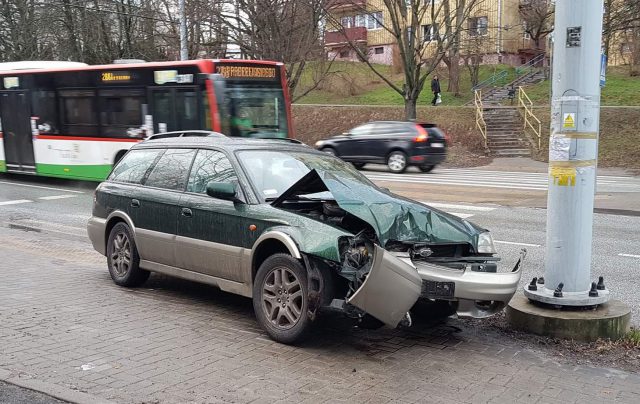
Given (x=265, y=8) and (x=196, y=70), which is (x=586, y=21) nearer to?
(x=196, y=70)

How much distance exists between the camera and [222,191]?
19.1 feet

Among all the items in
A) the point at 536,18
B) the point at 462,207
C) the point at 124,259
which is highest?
the point at 536,18

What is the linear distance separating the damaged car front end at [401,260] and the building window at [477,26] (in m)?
31.2

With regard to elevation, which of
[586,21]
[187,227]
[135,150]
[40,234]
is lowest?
[40,234]

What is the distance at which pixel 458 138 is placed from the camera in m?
31.4

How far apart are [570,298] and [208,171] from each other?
11.4ft

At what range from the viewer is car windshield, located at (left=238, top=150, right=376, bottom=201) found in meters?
6.02

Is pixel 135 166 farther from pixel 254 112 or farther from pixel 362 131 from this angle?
pixel 362 131

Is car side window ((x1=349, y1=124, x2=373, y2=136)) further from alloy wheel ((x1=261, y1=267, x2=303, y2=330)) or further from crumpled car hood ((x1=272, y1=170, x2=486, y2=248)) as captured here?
alloy wheel ((x1=261, y1=267, x2=303, y2=330))

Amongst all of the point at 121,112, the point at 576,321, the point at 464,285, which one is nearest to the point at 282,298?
the point at 464,285

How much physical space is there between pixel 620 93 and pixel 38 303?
34841mm

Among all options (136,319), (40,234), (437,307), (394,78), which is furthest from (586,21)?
(394,78)

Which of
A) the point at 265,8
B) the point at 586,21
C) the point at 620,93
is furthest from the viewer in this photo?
the point at 620,93

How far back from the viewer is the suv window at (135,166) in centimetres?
719
